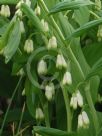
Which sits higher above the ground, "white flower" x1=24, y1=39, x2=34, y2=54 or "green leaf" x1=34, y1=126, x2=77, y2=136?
"white flower" x1=24, y1=39, x2=34, y2=54

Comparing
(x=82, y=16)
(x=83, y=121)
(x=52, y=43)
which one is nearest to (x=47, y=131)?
(x=83, y=121)

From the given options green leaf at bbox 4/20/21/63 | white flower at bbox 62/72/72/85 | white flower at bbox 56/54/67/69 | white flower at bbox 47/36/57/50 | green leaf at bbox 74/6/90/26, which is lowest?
white flower at bbox 62/72/72/85

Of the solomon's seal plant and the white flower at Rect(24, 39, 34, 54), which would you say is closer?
the solomon's seal plant

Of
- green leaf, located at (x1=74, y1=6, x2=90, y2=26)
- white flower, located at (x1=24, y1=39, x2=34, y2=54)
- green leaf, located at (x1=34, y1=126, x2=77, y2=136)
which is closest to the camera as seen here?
green leaf, located at (x1=34, y1=126, x2=77, y2=136)

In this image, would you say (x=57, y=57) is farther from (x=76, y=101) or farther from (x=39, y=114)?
(x=39, y=114)

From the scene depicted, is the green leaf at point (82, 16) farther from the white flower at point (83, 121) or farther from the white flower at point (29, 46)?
the white flower at point (83, 121)

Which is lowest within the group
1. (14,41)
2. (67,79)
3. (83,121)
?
(83,121)

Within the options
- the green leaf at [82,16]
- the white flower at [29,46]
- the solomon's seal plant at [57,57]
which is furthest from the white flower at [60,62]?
the green leaf at [82,16]

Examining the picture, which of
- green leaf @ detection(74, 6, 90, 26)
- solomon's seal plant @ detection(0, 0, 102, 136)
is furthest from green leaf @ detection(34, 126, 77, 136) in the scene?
green leaf @ detection(74, 6, 90, 26)

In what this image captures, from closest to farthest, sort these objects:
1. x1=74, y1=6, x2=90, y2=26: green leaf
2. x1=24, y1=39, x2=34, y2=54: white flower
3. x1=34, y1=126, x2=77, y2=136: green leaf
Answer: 1. x1=34, y1=126, x2=77, y2=136: green leaf
2. x1=24, y1=39, x2=34, y2=54: white flower
3. x1=74, y1=6, x2=90, y2=26: green leaf

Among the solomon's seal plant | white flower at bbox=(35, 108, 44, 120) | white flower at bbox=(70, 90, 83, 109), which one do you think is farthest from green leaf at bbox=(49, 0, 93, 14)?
white flower at bbox=(35, 108, 44, 120)

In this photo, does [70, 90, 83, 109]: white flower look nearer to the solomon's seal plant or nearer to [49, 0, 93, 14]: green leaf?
the solomon's seal plant
